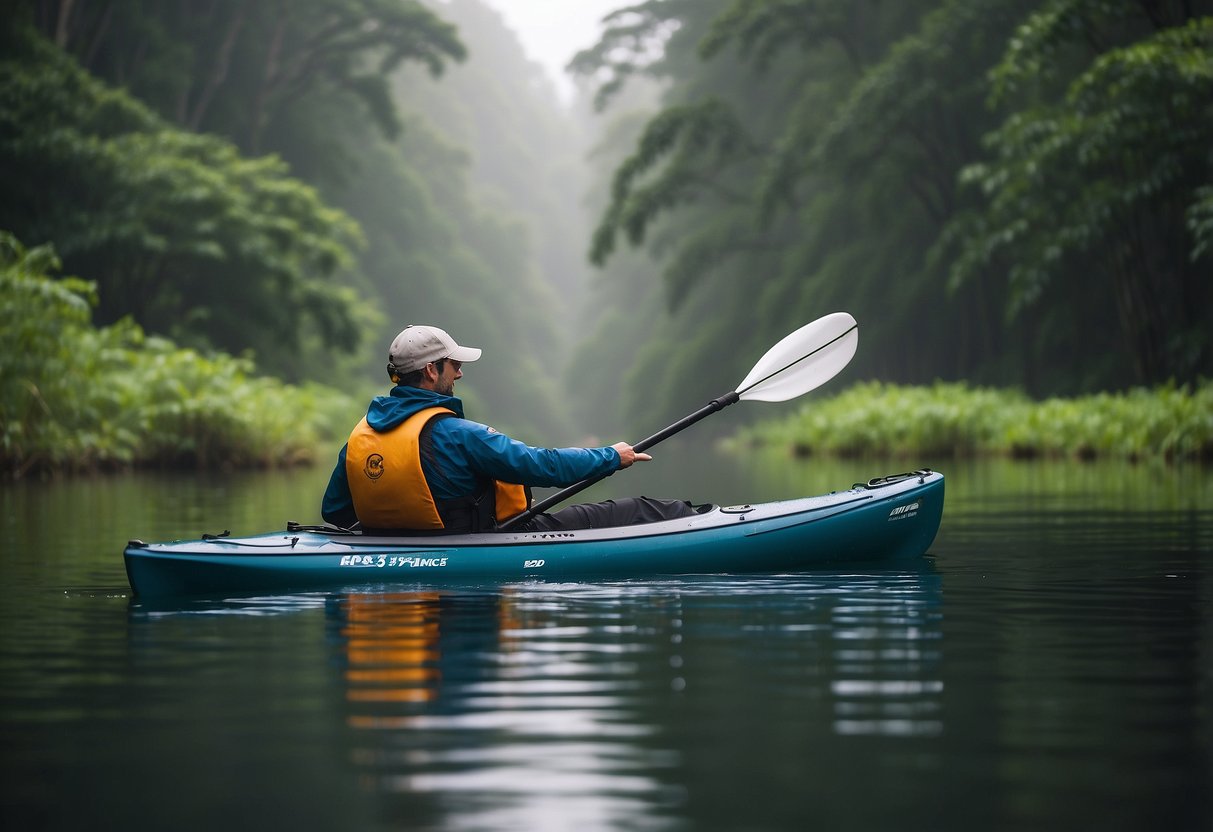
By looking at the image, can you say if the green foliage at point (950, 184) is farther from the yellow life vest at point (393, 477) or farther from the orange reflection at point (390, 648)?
the orange reflection at point (390, 648)

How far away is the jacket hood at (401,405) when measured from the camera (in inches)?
236

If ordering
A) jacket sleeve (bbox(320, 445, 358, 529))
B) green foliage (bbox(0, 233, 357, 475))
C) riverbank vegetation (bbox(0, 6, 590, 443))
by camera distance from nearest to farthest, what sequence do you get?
1. jacket sleeve (bbox(320, 445, 358, 529))
2. green foliage (bbox(0, 233, 357, 475))
3. riverbank vegetation (bbox(0, 6, 590, 443))

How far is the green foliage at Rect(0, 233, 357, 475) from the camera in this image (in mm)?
13641

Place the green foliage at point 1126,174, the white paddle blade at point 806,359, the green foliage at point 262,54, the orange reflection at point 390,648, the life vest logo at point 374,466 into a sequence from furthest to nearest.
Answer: the green foliage at point 262,54 < the green foliage at point 1126,174 < the white paddle blade at point 806,359 < the life vest logo at point 374,466 < the orange reflection at point 390,648

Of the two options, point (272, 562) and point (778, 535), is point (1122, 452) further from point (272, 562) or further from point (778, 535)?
point (272, 562)

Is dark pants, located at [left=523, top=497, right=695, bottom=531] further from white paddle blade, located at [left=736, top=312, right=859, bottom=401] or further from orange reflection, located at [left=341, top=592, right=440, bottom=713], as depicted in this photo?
white paddle blade, located at [left=736, top=312, right=859, bottom=401]

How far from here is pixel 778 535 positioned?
6.30 metres

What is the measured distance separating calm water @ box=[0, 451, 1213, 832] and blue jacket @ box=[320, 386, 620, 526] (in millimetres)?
473

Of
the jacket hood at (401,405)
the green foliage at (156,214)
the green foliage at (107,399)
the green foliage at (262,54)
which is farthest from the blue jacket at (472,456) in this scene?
the green foliage at (262,54)

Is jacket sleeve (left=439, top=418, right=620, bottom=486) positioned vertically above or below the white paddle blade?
below

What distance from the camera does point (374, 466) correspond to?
5957mm

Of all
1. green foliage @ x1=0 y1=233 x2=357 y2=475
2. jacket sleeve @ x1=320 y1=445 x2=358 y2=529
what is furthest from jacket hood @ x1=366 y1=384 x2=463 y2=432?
green foliage @ x1=0 y1=233 x2=357 y2=475

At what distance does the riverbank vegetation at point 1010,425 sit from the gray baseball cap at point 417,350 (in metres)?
10.4

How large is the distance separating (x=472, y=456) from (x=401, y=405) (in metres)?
0.36
